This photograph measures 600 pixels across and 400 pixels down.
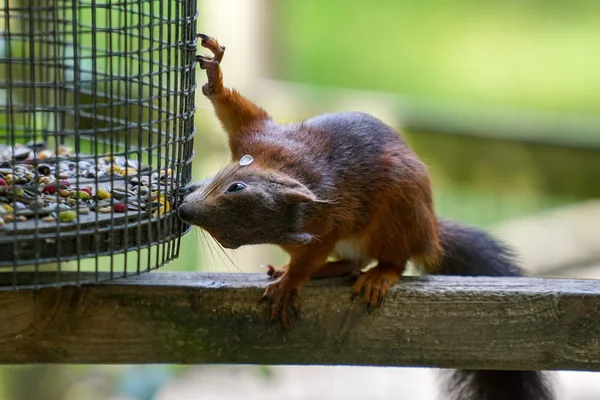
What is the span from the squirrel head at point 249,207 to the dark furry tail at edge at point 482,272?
0.83 meters

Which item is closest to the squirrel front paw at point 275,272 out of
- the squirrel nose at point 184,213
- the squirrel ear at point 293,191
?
the squirrel ear at point 293,191

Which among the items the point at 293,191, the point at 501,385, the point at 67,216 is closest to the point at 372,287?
the point at 293,191

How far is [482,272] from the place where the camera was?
3260 millimetres

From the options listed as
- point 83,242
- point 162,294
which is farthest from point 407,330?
point 83,242

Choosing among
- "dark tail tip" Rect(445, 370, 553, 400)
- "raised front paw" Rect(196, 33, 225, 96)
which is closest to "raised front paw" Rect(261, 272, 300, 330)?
"raised front paw" Rect(196, 33, 225, 96)

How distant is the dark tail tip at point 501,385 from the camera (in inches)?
119

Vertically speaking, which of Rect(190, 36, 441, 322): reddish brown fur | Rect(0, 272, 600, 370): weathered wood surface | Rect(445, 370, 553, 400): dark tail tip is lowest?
Rect(445, 370, 553, 400): dark tail tip

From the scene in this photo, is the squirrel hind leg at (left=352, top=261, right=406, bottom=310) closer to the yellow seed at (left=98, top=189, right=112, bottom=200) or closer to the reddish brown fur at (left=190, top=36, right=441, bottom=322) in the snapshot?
the reddish brown fur at (left=190, top=36, right=441, bottom=322)

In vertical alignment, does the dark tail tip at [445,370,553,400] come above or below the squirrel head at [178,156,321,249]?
below

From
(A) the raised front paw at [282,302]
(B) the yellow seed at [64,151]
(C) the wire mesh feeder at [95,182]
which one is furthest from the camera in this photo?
(B) the yellow seed at [64,151]

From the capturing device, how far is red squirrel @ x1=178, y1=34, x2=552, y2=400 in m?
2.57

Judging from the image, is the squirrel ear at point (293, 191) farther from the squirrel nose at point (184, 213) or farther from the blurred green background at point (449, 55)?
the blurred green background at point (449, 55)

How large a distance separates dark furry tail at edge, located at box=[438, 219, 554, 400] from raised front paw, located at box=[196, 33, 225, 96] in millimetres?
1045

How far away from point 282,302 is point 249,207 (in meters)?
0.28
